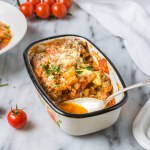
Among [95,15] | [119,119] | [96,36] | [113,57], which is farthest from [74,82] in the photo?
[95,15]

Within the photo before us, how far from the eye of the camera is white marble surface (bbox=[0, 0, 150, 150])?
5.77 feet

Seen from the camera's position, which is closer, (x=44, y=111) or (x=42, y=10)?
(x=44, y=111)

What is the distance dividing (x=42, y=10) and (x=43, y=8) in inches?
0.6

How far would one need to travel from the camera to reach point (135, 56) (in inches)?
91.9

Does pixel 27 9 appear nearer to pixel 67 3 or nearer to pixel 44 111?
pixel 67 3

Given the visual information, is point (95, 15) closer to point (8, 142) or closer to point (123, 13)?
point (123, 13)

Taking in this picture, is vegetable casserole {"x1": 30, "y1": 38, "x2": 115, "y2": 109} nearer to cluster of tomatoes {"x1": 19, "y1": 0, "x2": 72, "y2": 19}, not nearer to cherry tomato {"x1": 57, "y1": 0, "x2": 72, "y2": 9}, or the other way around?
cluster of tomatoes {"x1": 19, "y1": 0, "x2": 72, "y2": 19}

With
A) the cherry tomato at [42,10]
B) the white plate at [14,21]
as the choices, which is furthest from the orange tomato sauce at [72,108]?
the cherry tomato at [42,10]

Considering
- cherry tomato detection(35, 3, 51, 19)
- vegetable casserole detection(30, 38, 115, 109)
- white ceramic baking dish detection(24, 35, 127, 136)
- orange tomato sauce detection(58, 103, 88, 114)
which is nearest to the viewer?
white ceramic baking dish detection(24, 35, 127, 136)

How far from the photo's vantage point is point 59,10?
263 centimetres

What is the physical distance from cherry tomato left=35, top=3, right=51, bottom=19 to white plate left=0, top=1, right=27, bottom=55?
0.57 ft

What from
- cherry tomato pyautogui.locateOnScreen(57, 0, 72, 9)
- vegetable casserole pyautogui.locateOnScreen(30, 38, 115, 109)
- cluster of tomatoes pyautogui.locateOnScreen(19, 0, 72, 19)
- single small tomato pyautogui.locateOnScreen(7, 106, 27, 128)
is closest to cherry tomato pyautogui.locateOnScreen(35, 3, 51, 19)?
cluster of tomatoes pyautogui.locateOnScreen(19, 0, 72, 19)

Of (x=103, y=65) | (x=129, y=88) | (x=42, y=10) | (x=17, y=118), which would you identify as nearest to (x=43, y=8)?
(x=42, y=10)

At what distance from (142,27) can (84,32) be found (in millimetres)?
378
